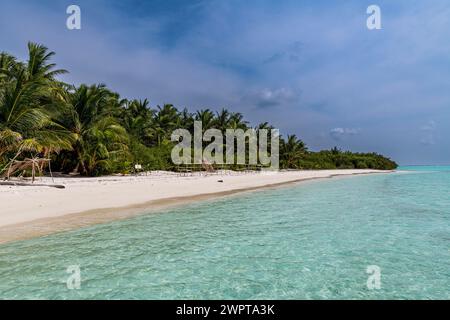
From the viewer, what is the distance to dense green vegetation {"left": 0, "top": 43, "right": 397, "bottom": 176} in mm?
13016

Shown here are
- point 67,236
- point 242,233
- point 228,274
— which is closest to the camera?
point 228,274

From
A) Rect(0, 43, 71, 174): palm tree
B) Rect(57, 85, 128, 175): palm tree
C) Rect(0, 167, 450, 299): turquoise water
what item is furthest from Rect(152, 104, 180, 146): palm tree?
Rect(0, 167, 450, 299): turquoise water

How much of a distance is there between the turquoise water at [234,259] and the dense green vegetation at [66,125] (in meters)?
8.70

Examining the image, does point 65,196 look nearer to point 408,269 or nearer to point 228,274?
point 228,274

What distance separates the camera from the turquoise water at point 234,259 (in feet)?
12.0

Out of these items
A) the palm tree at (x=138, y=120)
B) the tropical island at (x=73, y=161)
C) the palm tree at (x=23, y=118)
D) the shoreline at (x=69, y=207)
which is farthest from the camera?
the palm tree at (x=138, y=120)

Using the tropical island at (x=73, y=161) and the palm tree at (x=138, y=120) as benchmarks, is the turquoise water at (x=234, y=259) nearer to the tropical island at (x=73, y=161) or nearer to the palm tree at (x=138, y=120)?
the tropical island at (x=73, y=161)

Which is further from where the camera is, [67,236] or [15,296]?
[67,236]

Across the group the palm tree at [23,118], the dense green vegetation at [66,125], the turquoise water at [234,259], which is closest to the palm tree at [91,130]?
the dense green vegetation at [66,125]

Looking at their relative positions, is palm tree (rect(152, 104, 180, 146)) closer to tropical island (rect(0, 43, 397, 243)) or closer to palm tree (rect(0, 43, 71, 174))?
tropical island (rect(0, 43, 397, 243))

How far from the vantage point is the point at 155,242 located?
579cm

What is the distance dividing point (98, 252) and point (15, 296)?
1.69 metres

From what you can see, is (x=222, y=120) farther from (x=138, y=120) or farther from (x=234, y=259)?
(x=234, y=259)
